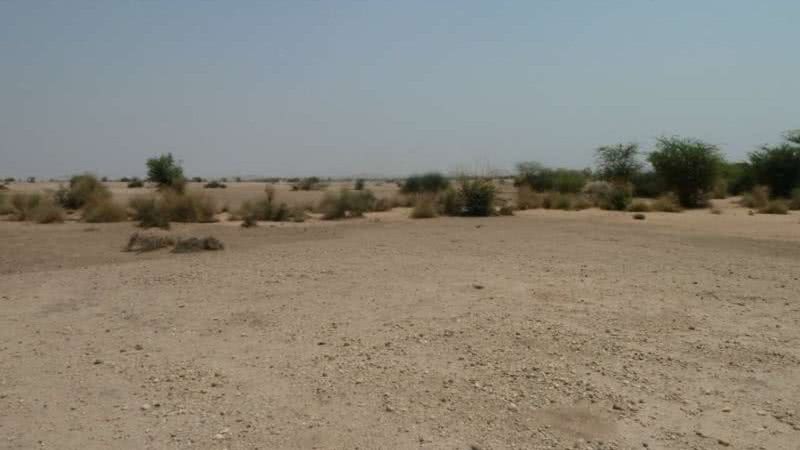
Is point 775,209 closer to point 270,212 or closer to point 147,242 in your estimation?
point 270,212

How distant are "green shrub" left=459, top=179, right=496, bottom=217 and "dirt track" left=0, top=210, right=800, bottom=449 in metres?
16.0

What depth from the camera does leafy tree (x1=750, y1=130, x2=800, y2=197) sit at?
41.5 meters

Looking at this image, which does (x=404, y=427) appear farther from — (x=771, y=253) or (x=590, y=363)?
(x=771, y=253)

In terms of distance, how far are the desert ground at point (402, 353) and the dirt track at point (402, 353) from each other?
0.03 m

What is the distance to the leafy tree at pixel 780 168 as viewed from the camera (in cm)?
4147

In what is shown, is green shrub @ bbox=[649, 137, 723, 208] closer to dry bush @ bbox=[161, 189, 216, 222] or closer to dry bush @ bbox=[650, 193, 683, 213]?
dry bush @ bbox=[650, 193, 683, 213]

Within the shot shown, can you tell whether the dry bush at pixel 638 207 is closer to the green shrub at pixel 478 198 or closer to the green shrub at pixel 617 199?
the green shrub at pixel 617 199

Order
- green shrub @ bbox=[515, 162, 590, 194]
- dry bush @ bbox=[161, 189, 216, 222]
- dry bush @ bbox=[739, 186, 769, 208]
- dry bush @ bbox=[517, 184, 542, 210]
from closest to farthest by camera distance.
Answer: dry bush @ bbox=[161, 189, 216, 222] → dry bush @ bbox=[739, 186, 769, 208] → dry bush @ bbox=[517, 184, 542, 210] → green shrub @ bbox=[515, 162, 590, 194]

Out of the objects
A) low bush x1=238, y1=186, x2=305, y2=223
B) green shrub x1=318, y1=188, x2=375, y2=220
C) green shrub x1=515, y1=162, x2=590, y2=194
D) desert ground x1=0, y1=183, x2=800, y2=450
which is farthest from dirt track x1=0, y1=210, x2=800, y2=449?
green shrub x1=515, y1=162, x2=590, y2=194

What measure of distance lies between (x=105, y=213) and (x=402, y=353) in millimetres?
23133

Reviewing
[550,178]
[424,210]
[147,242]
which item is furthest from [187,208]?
[550,178]

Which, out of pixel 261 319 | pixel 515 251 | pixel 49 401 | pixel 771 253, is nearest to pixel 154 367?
pixel 49 401

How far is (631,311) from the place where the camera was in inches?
359

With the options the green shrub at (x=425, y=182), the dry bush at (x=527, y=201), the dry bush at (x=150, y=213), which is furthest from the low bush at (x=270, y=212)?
the green shrub at (x=425, y=182)
